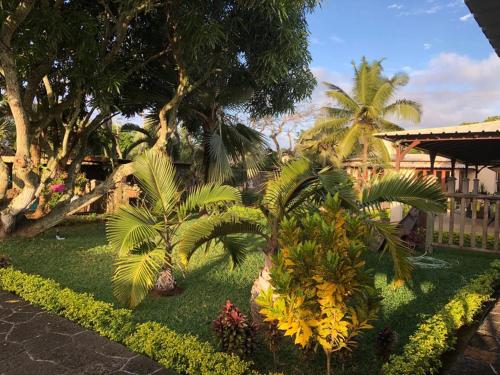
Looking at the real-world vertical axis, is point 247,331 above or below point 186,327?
above

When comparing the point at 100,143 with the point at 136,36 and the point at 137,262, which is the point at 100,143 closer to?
the point at 136,36

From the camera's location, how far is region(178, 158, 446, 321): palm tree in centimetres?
371

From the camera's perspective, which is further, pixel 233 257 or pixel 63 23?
pixel 63 23

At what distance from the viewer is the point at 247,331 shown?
3.58m

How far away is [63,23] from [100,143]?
7287 mm

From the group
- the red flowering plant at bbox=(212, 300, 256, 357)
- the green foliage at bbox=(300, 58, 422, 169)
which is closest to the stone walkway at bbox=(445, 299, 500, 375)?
the red flowering plant at bbox=(212, 300, 256, 357)

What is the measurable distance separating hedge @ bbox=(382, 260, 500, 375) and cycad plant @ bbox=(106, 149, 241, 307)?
7.58 feet

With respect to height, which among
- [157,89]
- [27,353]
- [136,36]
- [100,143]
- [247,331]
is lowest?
[27,353]

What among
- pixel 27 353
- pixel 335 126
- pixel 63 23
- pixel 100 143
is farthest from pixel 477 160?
pixel 27 353

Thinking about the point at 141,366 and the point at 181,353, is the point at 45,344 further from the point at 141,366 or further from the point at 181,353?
the point at 181,353

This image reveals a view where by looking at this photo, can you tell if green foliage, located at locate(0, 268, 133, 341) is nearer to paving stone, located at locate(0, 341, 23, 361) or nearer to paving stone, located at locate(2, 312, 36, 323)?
paving stone, located at locate(2, 312, 36, 323)

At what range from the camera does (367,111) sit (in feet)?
67.1

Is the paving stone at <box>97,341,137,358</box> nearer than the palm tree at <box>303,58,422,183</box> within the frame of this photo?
Yes

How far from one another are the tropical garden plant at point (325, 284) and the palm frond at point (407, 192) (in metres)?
1.09
